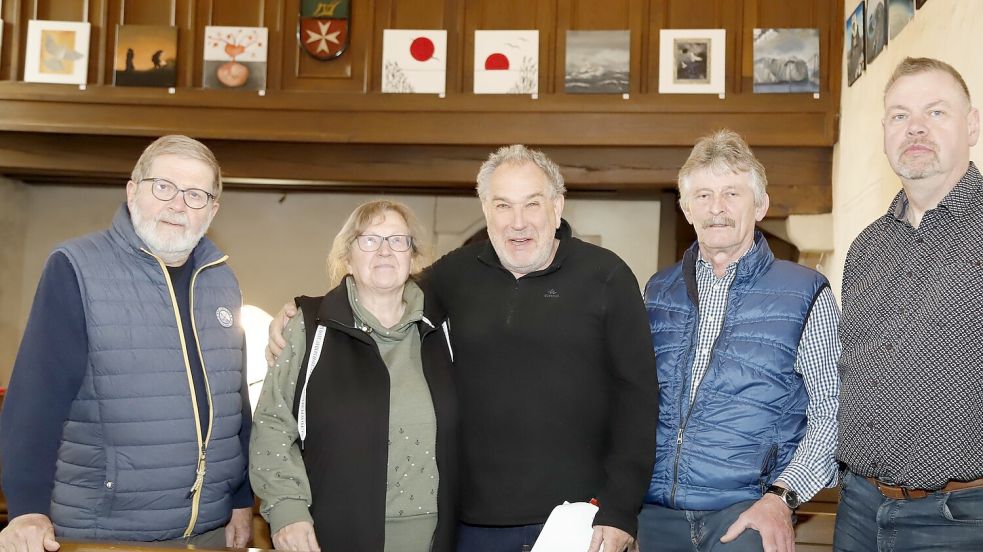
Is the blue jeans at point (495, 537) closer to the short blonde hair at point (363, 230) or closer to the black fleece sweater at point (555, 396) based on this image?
the black fleece sweater at point (555, 396)

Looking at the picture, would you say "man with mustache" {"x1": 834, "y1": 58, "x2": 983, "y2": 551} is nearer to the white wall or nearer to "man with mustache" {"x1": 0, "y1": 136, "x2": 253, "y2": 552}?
the white wall

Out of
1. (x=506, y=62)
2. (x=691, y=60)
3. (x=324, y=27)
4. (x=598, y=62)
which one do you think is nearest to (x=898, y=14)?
(x=691, y=60)

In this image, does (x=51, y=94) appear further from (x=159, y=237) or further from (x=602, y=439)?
(x=602, y=439)

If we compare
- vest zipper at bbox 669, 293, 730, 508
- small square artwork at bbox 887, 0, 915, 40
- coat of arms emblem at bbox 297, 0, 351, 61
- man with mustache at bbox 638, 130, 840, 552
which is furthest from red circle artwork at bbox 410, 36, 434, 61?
vest zipper at bbox 669, 293, 730, 508

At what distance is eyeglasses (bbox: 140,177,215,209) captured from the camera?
259cm

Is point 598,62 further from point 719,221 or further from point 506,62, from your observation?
point 719,221

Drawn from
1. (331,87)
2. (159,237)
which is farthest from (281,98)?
(159,237)

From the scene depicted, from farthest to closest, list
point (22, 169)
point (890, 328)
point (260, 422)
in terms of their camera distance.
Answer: point (22, 169)
point (260, 422)
point (890, 328)

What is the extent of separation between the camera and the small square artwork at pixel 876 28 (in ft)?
16.7

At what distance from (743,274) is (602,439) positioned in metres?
0.63

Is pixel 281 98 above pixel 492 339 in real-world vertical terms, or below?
above

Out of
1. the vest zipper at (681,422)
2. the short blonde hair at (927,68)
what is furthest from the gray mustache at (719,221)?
the short blonde hair at (927,68)

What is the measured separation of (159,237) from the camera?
2.55 meters

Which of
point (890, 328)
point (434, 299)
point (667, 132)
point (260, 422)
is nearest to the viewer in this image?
point (890, 328)
